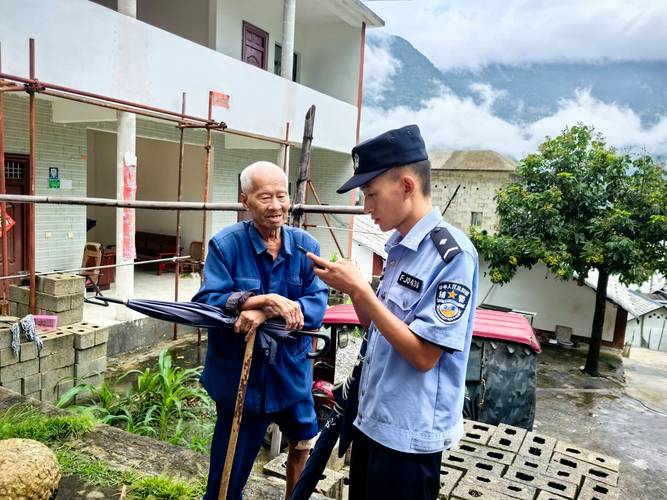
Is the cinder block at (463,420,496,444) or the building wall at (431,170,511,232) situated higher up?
the building wall at (431,170,511,232)

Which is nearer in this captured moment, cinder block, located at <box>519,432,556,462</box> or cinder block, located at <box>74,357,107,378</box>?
cinder block, located at <box>519,432,556,462</box>

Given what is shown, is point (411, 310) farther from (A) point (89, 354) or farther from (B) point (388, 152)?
(A) point (89, 354)

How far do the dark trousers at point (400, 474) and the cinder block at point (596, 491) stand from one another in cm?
195

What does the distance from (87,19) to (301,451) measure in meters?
6.53

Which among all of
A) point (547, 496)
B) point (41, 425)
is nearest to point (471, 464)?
point (547, 496)

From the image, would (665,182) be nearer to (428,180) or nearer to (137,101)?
(137,101)

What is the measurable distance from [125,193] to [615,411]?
9355 millimetres

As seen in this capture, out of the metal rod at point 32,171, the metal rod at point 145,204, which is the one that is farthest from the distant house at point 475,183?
the metal rod at point 145,204

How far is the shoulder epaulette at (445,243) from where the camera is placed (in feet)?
5.59

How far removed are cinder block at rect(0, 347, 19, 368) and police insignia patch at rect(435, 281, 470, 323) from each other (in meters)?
4.73

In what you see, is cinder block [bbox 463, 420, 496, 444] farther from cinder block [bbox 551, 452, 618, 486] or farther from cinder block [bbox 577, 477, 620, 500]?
cinder block [bbox 577, 477, 620, 500]

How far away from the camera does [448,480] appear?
3326mm

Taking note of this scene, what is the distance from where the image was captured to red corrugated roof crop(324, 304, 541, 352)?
17.0 ft

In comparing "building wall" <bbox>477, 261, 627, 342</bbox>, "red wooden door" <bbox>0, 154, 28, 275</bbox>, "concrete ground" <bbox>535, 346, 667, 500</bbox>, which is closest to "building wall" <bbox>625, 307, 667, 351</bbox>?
"concrete ground" <bbox>535, 346, 667, 500</bbox>
